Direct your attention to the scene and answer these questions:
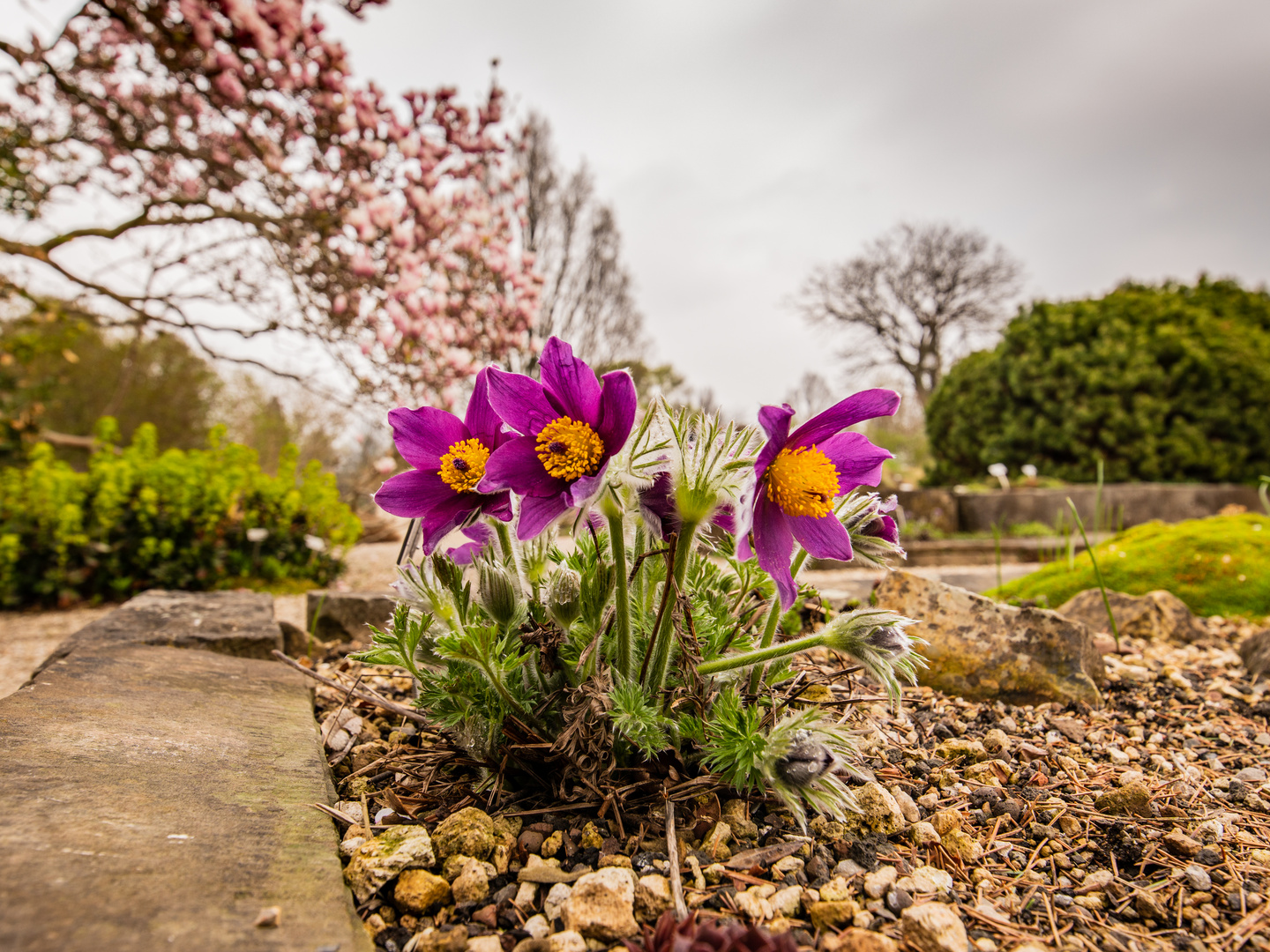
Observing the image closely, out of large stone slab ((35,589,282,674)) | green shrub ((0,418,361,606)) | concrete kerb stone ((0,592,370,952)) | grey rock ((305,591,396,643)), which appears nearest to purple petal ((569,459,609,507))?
concrete kerb stone ((0,592,370,952))

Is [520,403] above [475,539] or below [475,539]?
above

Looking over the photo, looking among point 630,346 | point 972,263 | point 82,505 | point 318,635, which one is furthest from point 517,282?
point 972,263

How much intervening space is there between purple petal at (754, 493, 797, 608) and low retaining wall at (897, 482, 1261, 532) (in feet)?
26.5

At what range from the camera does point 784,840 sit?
1316mm

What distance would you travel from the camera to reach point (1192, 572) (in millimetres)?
3547

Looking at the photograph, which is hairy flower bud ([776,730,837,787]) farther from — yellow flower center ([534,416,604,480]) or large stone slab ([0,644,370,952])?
large stone slab ([0,644,370,952])

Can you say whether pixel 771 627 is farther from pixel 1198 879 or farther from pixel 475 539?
pixel 1198 879

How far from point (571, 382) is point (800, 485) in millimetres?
441

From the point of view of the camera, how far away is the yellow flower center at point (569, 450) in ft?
3.83

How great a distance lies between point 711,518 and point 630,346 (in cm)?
1896

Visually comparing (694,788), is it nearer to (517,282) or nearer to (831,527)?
(831,527)

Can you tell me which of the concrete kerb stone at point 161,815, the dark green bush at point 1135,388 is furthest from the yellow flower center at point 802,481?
the dark green bush at point 1135,388

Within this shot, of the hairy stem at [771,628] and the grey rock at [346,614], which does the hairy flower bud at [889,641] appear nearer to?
the hairy stem at [771,628]

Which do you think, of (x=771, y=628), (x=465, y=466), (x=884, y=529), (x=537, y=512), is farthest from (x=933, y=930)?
(x=465, y=466)
